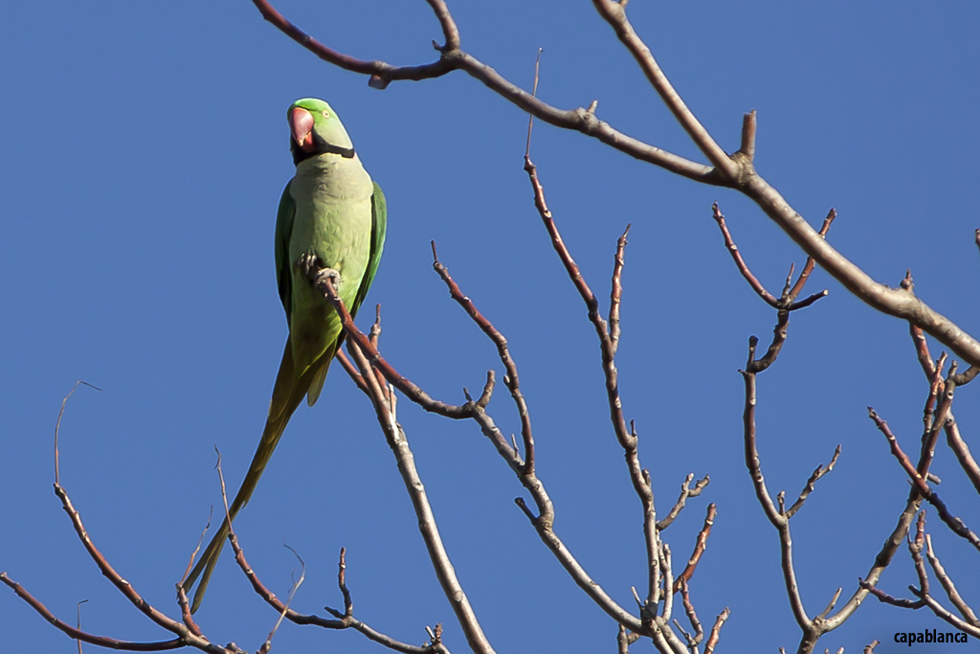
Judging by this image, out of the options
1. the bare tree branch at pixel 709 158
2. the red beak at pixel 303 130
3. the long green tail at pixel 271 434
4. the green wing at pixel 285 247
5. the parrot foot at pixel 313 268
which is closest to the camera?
the bare tree branch at pixel 709 158

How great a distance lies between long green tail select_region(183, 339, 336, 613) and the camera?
323cm

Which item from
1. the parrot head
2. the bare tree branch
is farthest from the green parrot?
the bare tree branch

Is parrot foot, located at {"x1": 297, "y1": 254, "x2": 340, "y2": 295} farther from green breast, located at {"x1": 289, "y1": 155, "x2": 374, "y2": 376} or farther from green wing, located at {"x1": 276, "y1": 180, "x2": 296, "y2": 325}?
green wing, located at {"x1": 276, "y1": 180, "x2": 296, "y2": 325}

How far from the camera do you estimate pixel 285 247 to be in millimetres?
4730

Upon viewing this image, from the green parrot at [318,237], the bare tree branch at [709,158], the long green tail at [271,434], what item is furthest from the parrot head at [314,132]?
the bare tree branch at [709,158]

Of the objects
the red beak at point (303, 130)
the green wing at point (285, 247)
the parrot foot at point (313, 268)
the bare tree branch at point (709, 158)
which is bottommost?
the bare tree branch at point (709, 158)

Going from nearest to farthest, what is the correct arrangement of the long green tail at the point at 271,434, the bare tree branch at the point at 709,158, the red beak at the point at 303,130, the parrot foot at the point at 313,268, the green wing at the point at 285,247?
the bare tree branch at the point at 709,158
the long green tail at the point at 271,434
the parrot foot at the point at 313,268
the red beak at the point at 303,130
the green wing at the point at 285,247

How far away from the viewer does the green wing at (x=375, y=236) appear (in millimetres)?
4695

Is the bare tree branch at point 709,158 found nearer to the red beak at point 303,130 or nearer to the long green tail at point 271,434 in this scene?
the long green tail at point 271,434

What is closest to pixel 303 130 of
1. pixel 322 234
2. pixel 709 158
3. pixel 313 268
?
pixel 322 234

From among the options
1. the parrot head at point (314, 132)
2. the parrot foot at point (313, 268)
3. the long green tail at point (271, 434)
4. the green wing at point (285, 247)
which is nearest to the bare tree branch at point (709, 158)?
the long green tail at point (271, 434)

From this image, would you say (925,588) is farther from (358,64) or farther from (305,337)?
(305,337)

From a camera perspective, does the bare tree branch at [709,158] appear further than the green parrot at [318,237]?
No

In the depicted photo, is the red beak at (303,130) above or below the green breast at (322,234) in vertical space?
above
